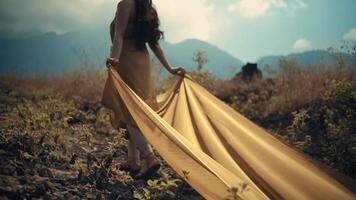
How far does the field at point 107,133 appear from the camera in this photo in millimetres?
3459

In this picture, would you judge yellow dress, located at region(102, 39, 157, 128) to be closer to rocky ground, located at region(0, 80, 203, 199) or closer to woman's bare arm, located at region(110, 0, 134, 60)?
woman's bare arm, located at region(110, 0, 134, 60)

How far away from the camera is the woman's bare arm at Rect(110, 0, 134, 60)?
3.66 m

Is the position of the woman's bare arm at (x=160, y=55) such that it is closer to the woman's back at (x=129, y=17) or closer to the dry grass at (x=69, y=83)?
the woman's back at (x=129, y=17)

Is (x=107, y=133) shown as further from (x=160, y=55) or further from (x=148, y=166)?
(x=148, y=166)

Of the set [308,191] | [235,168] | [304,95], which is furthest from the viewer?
[304,95]

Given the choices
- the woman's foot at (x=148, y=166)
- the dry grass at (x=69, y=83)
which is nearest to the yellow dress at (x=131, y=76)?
the woman's foot at (x=148, y=166)

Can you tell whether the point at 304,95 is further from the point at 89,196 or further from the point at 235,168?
the point at 89,196

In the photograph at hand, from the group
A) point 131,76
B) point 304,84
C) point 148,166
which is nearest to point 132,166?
point 148,166

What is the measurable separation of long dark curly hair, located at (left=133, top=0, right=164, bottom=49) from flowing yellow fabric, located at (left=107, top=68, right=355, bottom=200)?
0.47 m

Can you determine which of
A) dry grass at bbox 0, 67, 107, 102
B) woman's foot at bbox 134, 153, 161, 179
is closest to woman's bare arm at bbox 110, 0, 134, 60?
woman's foot at bbox 134, 153, 161, 179

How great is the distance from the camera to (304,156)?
3.40m

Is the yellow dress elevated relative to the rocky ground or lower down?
elevated

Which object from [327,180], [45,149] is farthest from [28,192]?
[327,180]

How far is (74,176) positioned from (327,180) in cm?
217
